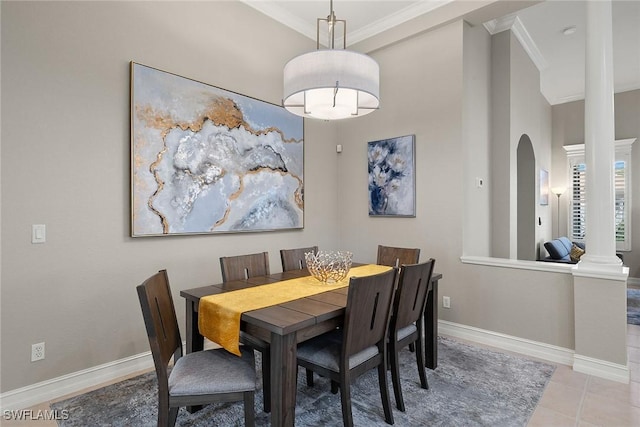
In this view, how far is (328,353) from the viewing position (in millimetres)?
1990

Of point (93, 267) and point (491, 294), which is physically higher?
point (93, 267)

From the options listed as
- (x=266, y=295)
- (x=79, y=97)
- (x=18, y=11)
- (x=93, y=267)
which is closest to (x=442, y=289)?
(x=266, y=295)

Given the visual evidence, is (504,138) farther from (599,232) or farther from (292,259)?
(292,259)

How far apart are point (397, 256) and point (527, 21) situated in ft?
11.2

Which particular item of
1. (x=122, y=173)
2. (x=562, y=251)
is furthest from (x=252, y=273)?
(x=562, y=251)

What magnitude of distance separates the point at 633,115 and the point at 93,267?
8.41 meters

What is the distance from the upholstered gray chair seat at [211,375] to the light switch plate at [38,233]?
1.32 meters

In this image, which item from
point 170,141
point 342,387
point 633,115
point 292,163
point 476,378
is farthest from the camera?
point 633,115

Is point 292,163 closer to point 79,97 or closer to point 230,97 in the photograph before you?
point 230,97

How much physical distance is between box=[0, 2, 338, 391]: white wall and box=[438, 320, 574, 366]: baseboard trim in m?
2.59

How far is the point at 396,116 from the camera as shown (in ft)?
13.4

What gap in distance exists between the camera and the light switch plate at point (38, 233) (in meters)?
2.28

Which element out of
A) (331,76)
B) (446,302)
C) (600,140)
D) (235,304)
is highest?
(331,76)

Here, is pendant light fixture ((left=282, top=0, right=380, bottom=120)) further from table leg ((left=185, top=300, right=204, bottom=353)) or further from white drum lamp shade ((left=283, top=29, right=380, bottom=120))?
table leg ((left=185, top=300, right=204, bottom=353))
